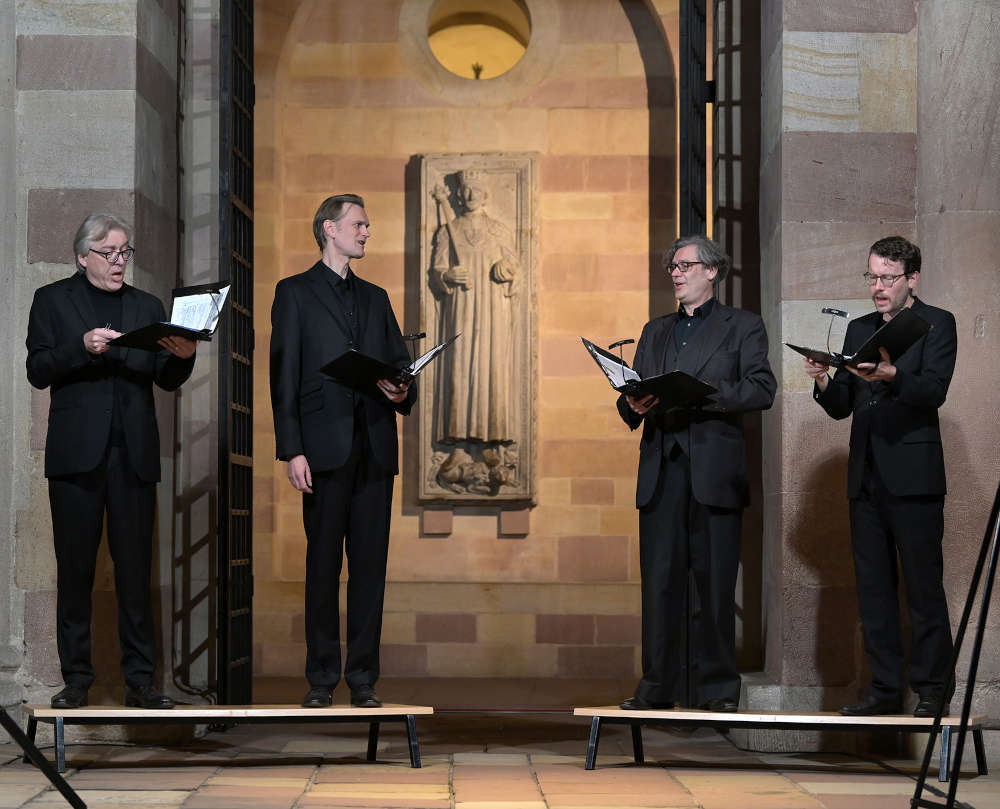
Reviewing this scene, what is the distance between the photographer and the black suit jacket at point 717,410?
4910mm

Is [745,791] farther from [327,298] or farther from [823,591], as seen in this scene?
[327,298]

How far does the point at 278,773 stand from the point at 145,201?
7.98ft

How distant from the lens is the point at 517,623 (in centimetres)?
887

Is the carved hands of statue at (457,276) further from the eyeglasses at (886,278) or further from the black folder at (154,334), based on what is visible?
the black folder at (154,334)

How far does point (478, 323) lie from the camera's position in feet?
29.3

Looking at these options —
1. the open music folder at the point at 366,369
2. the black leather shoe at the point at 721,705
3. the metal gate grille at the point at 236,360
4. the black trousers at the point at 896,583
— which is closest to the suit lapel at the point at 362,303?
the open music folder at the point at 366,369

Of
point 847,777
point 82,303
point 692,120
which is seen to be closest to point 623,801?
point 847,777

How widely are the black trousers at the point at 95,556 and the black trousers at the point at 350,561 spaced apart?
586 millimetres

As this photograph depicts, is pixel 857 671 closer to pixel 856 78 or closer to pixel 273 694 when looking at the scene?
pixel 856 78

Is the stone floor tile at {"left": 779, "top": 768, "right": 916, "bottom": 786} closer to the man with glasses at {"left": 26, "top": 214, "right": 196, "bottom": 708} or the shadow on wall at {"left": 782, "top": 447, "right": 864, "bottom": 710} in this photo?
the shadow on wall at {"left": 782, "top": 447, "right": 864, "bottom": 710}

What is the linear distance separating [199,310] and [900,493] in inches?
96.1

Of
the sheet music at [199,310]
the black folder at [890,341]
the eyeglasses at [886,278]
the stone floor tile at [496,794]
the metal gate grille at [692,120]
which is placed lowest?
the stone floor tile at [496,794]

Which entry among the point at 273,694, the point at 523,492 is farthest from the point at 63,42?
the point at 523,492

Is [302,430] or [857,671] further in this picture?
[857,671]
